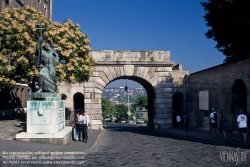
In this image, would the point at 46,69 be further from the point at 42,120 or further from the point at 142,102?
the point at 142,102

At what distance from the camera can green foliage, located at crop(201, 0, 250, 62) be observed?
79.9 feet

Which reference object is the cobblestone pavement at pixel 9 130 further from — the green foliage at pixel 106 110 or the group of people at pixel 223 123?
the green foliage at pixel 106 110

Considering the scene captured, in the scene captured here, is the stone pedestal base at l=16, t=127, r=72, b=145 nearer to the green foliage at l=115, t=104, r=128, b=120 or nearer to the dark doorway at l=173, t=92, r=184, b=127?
the dark doorway at l=173, t=92, r=184, b=127

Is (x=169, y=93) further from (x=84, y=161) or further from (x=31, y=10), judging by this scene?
(x=84, y=161)

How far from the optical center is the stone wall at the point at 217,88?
66.6ft

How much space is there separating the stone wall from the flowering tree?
8946 millimetres

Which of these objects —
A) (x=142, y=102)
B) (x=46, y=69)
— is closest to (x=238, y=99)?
(x=46, y=69)

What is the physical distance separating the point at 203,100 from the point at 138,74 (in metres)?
5.80

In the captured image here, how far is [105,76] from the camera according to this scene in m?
28.5

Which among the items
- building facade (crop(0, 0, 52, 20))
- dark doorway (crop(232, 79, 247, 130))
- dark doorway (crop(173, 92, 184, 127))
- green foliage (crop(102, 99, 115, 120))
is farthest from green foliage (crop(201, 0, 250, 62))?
green foliage (crop(102, 99, 115, 120))

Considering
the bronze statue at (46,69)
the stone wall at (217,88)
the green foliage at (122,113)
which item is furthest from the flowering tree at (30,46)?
the green foliage at (122,113)

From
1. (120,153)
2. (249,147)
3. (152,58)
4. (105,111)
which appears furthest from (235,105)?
(105,111)

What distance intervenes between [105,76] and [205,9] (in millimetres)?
9968

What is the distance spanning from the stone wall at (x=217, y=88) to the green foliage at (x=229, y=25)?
2.27 metres
